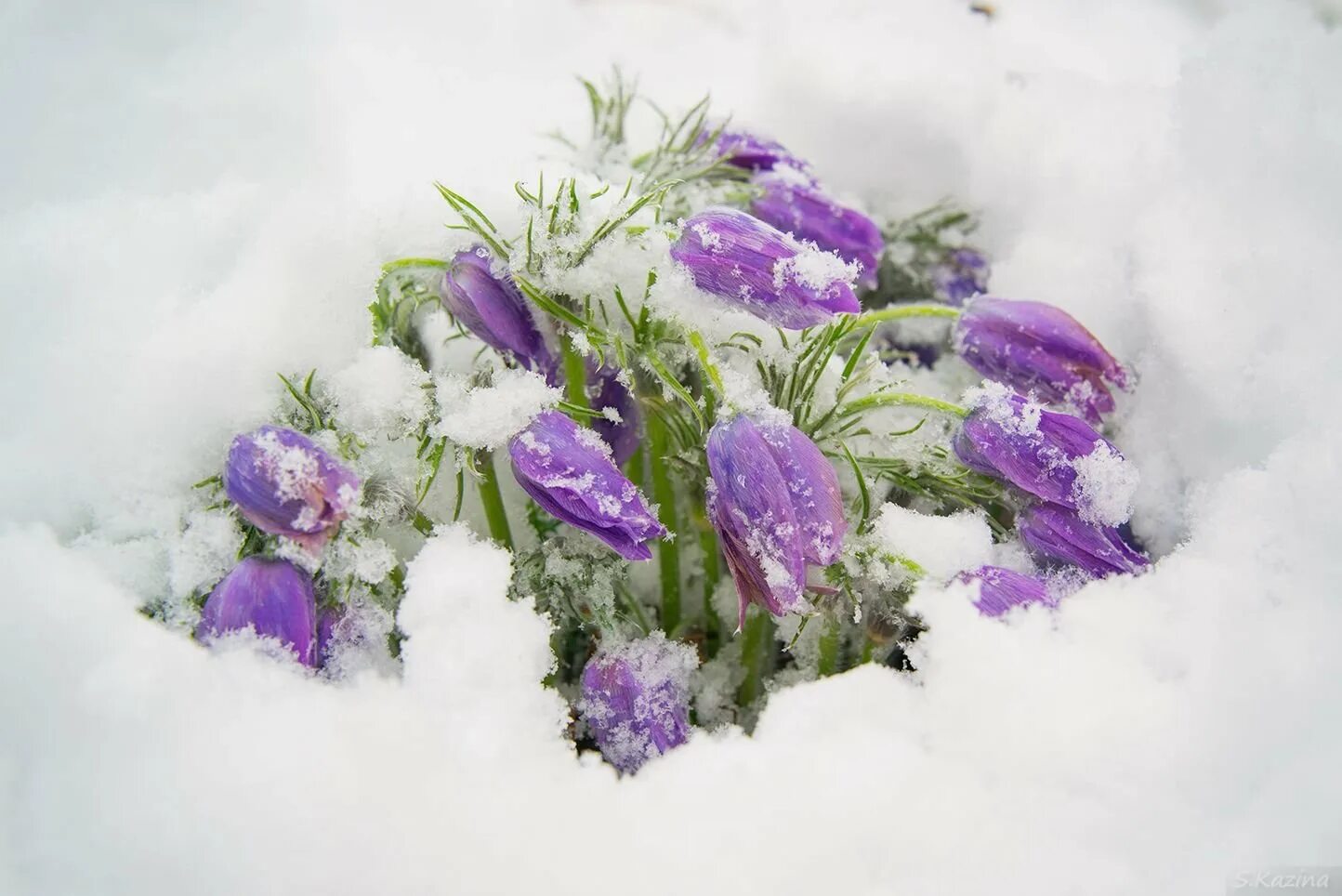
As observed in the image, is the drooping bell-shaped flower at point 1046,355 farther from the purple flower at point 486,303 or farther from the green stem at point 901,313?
the purple flower at point 486,303

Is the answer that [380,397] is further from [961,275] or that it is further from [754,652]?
[961,275]

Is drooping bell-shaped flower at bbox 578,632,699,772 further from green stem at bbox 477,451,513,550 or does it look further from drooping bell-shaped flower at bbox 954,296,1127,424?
drooping bell-shaped flower at bbox 954,296,1127,424

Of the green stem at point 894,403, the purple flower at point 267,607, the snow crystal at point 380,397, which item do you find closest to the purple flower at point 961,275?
the green stem at point 894,403

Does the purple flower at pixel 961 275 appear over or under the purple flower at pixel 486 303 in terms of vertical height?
under

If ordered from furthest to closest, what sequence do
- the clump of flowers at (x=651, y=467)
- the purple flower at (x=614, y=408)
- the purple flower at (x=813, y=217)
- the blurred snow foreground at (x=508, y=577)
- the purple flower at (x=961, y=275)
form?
1. the purple flower at (x=961, y=275)
2. the purple flower at (x=813, y=217)
3. the purple flower at (x=614, y=408)
4. the clump of flowers at (x=651, y=467)
5. the blurred snow foreground at (x=508, y=577)

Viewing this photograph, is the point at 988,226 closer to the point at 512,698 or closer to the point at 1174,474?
the point at 1174,474

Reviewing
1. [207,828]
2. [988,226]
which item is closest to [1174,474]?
[988,226]

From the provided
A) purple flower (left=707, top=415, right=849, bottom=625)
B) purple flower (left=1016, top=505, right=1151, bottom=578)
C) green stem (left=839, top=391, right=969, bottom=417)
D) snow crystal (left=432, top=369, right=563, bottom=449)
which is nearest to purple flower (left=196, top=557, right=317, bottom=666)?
snow crystal (left=432, top=369, right=563, bottom=449)
